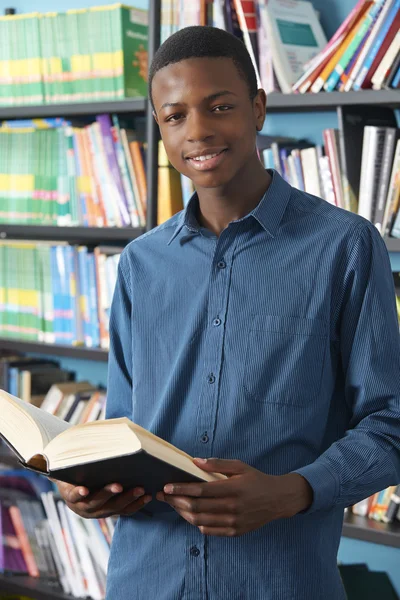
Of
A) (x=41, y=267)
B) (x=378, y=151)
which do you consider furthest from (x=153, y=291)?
(x=41, y=267)

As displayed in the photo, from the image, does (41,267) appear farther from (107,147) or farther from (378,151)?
(378,151)

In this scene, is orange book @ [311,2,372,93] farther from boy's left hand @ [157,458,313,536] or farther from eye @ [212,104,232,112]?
boy's left hand @ [157,458,313,536]

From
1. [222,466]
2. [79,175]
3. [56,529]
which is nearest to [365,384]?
[222,466]

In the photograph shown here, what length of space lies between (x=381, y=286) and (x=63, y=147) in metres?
1.63

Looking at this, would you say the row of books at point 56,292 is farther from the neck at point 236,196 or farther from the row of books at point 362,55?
the neck at point 236,196

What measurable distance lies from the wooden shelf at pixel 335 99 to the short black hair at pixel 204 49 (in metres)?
0.79

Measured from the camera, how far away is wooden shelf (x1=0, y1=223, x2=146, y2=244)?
2416 mm

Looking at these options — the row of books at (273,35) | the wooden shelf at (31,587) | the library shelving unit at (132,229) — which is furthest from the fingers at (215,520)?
the wooden shelf at (31,587)

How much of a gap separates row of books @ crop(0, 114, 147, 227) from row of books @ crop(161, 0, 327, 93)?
45 centimetres

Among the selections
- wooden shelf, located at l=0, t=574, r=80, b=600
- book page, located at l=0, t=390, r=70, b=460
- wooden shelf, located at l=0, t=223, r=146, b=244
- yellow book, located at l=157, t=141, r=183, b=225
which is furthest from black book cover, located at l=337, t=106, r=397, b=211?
wooden shelf, located at l=0, t=574, r=80, b=600

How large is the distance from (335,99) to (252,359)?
1.04m

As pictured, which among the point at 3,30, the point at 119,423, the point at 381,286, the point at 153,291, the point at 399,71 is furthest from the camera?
the point at 3,30

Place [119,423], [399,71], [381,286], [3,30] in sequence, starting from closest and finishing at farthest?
[119,423], [381,286], [399,71], [3,30]

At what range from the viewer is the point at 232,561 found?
3.77 ft
